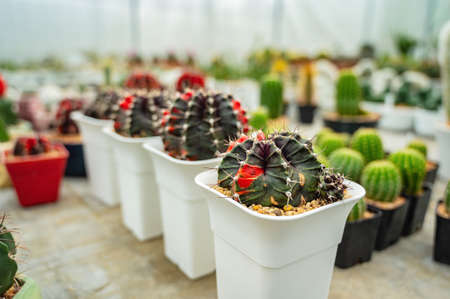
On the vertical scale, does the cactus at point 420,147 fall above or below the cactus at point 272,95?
below

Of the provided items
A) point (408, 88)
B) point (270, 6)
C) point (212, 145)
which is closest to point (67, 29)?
point (270, 6)

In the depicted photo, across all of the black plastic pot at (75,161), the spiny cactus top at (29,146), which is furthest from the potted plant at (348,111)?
the spiny cactus top at (29,146)

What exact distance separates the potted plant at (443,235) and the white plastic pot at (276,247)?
2.96 ft

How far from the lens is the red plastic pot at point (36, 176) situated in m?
2.46

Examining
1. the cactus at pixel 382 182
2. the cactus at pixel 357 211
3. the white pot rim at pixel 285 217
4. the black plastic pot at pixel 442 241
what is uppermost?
the white pot rim at pixel 285 217

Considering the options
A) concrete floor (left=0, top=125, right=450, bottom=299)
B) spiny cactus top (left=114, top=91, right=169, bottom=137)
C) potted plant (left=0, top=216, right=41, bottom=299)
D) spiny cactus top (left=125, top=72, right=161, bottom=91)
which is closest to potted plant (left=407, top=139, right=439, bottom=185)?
concrete floor (left=0, top=125, right=450, bottom=299)

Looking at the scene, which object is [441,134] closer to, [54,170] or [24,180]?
[54,170]

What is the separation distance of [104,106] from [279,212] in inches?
74.8

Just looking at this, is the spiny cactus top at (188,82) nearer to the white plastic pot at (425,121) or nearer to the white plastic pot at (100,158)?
the white plastic pot at (100,158)

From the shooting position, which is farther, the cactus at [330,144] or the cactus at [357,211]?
the cactus at [330,144]

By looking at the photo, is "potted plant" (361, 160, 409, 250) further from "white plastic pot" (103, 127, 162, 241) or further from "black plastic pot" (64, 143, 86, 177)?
"black plastic pot" (64, 143, 86, 177)

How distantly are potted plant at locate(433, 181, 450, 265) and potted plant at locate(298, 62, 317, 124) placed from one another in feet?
11.7

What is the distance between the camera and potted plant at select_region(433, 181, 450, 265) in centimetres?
178

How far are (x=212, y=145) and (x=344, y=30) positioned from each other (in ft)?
28.4
